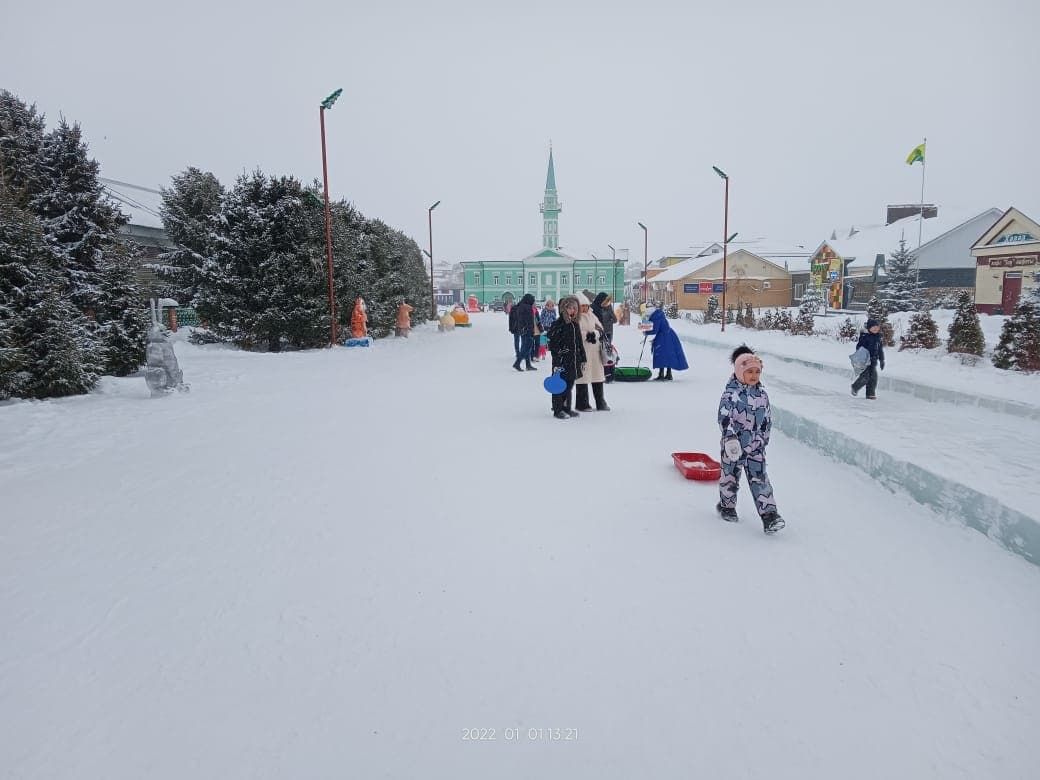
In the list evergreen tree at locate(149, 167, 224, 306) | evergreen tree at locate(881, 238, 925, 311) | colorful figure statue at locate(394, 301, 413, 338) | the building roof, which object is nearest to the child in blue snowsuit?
colorful figure statue at locate(394, 301, 413, 338)

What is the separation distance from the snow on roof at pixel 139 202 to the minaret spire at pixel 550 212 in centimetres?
7479

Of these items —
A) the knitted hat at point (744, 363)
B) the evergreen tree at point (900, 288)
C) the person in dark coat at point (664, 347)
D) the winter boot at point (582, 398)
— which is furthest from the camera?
the evergreen tree at point (900, 288)

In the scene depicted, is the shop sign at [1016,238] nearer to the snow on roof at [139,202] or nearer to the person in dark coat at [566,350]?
the person in dark coat at [566,350]

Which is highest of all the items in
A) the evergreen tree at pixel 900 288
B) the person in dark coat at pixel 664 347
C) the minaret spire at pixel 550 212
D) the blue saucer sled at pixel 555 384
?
the minaret spire at pixel 550 212

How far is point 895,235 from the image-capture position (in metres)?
45.2

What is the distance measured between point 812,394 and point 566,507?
6.89 metres

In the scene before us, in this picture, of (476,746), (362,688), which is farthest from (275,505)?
(476,746)

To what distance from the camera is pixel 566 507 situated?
493 centimetres

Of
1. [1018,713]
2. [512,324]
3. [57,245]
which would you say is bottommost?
[1018,713]

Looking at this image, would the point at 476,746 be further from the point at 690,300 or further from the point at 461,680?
the point at 690,300

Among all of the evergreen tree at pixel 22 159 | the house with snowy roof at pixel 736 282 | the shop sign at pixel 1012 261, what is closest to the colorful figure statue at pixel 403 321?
the evergreen tree at pixel 22 159

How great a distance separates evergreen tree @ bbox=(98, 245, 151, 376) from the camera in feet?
40.5

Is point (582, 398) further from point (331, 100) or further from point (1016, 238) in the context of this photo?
point (1016, 238)

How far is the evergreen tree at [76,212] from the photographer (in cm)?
1209
